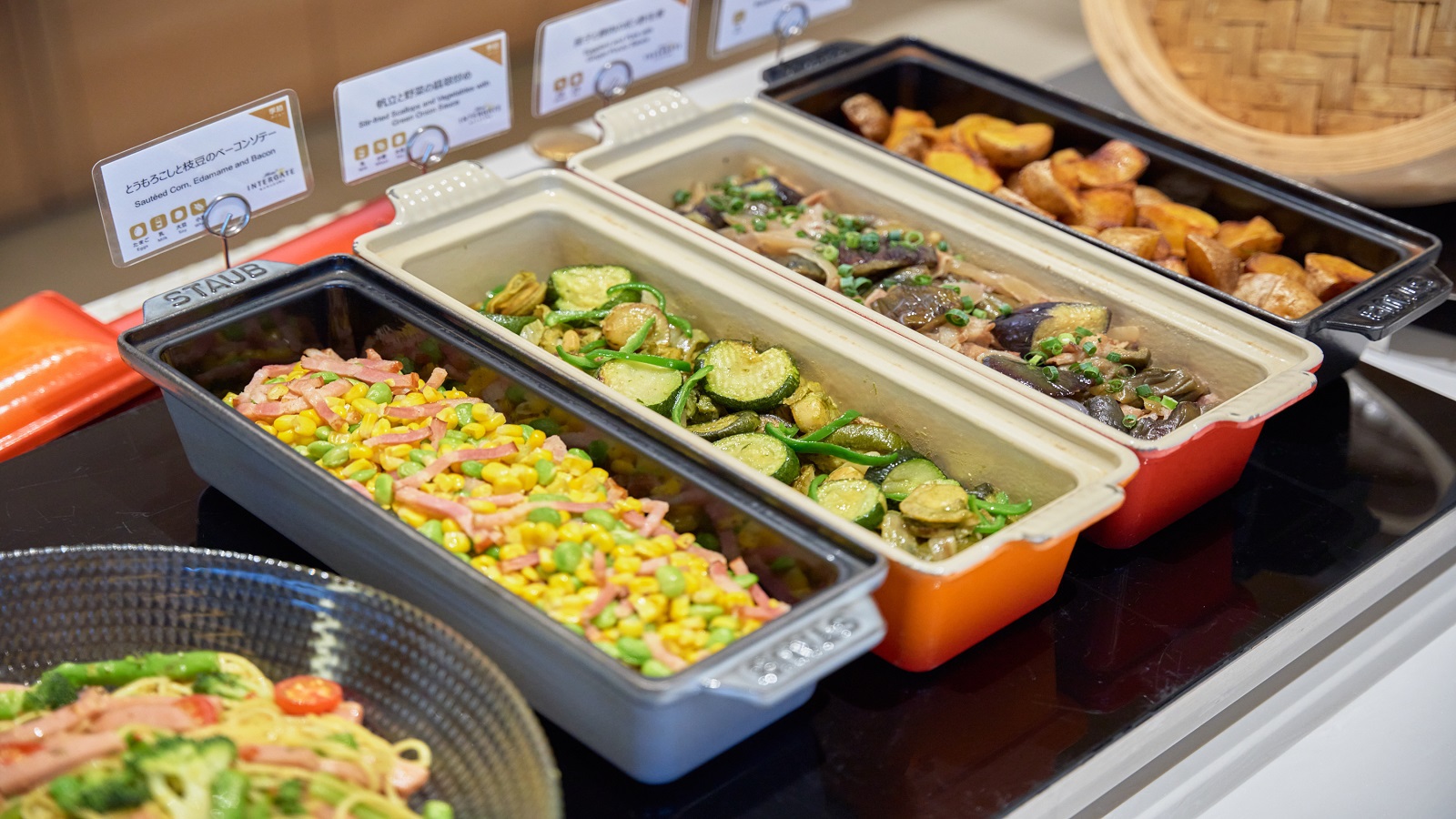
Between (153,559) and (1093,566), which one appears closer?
(153,559)

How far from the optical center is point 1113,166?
2.50 meters

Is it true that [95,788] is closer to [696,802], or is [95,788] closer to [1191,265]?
[696,802]

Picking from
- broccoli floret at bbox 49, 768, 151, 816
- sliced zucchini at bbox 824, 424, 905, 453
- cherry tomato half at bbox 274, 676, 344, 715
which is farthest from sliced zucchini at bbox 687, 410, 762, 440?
broccoli floret at bbox 49, 768, 151, 816

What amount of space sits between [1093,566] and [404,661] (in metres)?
0.95

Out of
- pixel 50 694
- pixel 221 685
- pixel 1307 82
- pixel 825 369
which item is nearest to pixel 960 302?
pixel 825 369

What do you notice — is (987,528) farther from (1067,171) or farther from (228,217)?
(228,217)

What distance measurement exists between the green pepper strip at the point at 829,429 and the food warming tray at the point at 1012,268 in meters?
0.13

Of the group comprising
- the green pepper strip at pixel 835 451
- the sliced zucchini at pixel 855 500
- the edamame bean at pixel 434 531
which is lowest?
the green pepper strip at pixel 835 451

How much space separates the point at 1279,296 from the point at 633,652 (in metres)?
1.33

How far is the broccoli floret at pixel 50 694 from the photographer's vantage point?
1.36m

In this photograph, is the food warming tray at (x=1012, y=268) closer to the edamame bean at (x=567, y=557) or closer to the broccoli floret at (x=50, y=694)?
the edamame bean at (x=567, y=557)

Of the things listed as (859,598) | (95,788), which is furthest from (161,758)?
(859,598)

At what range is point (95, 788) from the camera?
1.21 m

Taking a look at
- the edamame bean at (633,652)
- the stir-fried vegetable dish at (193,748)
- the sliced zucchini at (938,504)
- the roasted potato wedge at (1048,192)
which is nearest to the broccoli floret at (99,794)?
the stir-fried vegetable dish at (193,748)
